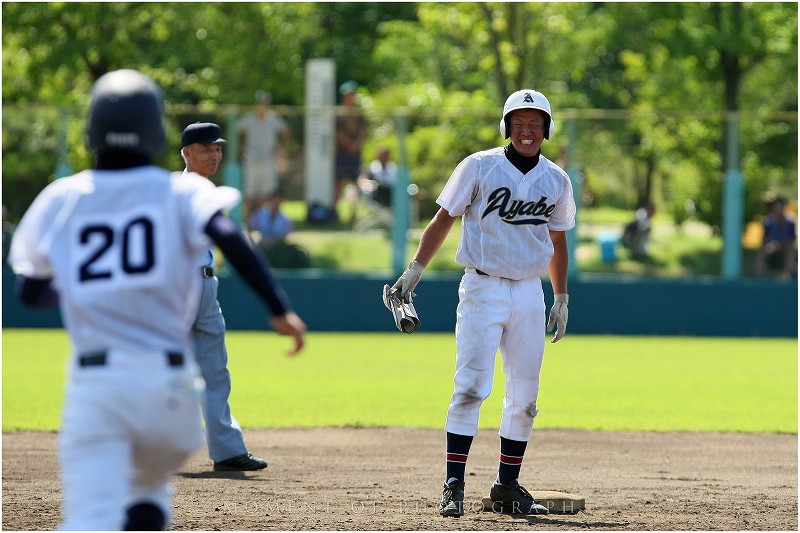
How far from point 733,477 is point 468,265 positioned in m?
2.53

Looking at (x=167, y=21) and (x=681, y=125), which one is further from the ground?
(x=167, y=21)

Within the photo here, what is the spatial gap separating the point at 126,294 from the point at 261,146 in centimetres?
1804

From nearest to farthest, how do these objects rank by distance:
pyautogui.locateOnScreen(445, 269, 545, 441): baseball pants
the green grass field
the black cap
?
pyautogui.locateOnScreen(445, 269, 545, 441): baseball pants, the black cap, the green grass field

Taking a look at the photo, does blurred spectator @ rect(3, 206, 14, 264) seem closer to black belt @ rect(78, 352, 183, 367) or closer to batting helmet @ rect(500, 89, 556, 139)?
batting helmet @ rect(500, 89, 556, 139)

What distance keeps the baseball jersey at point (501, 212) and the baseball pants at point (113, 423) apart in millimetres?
3002

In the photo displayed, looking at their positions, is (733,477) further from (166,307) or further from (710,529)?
(166,307)

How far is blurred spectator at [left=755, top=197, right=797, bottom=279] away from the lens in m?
22.0

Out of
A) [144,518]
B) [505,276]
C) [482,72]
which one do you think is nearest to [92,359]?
[144,518]

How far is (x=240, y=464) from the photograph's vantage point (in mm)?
8461

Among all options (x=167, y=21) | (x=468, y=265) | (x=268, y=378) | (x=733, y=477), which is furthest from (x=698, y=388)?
(x=167, y=21)

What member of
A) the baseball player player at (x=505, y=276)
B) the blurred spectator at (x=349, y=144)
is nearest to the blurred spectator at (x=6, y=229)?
the blurred spectator at (x=349, y=144)

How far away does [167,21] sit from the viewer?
103ft

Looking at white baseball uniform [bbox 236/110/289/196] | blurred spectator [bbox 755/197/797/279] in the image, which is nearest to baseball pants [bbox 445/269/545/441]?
white baseball uniform [bbox 236/110/289/196]

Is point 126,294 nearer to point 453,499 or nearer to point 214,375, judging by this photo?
point 453,499
